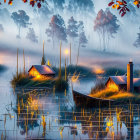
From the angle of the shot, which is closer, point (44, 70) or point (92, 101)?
point (92, 101)

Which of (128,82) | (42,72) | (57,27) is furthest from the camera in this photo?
(57,27)

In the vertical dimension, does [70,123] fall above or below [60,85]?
below

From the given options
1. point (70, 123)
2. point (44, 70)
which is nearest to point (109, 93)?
point (70, 123)

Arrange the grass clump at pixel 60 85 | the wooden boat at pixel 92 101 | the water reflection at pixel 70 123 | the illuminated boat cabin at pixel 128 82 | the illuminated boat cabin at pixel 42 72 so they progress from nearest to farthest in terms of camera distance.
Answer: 1. the water reflection at pixel 70 123
2. the wooden boat at pixel 92 101
3. the illuminated boat cabin at pixel 128 82
4. the grass clump at pixel 60 85
5. the illuminated boat cabin at pixel 42 72

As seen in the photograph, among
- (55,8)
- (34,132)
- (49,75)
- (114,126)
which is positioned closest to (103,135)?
(114,126)

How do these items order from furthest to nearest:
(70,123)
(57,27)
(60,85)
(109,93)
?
1. (57,27)
2. (60,85)
3. (109,93)
4. (70,123)

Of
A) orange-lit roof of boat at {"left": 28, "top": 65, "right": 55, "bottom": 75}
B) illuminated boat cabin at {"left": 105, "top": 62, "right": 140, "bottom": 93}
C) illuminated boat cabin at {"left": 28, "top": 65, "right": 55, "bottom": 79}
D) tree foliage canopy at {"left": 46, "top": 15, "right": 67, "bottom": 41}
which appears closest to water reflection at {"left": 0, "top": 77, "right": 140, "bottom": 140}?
illuminated boat cabin at {"left": 105, "top": 62, "right": 140, "bottom": 93}

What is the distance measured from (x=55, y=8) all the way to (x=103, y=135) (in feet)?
258

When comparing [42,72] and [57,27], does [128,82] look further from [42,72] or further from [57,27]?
[57,27]

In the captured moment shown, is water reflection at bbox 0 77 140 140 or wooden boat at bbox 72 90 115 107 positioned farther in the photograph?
wooden boat at bbox 72 90 115 107

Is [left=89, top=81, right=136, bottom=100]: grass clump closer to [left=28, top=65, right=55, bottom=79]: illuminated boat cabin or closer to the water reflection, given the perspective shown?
the water reflection

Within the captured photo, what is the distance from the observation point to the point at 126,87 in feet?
45.3

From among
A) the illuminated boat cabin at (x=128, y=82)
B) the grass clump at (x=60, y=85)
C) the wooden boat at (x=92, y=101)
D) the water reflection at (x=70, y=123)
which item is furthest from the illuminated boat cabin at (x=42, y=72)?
the water reflection at (x=70, y=123)

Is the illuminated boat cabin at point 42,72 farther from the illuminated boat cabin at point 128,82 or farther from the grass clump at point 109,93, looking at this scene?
the illuminated boat cabin at point 128,82
